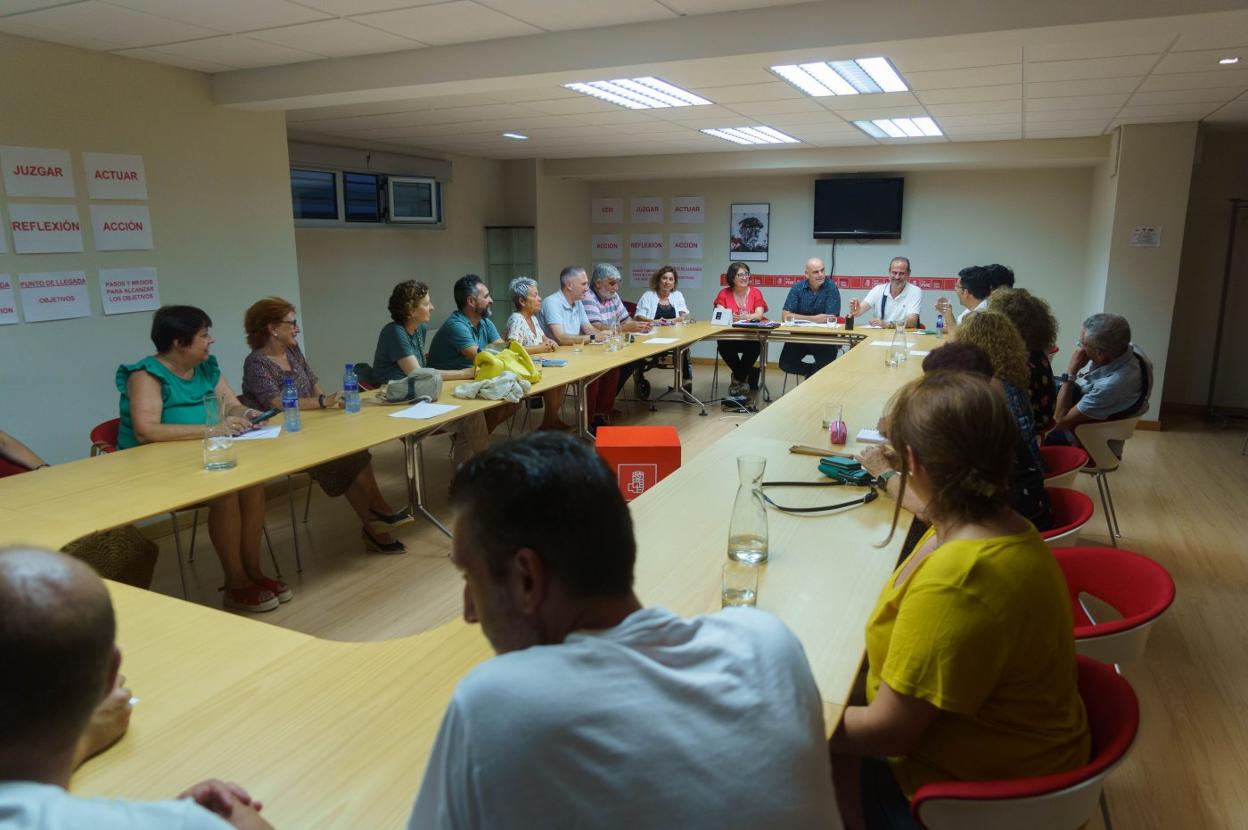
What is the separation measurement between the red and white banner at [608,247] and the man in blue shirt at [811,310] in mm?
2776

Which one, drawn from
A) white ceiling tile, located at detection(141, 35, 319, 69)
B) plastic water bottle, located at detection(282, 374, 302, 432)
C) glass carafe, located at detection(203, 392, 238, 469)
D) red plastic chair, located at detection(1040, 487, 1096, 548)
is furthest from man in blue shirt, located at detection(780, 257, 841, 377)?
glass carafe, located at detection(203, 392, 238, 469)

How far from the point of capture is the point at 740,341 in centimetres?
781

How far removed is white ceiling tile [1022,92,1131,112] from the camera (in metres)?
5.20

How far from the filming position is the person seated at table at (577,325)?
21.4ft

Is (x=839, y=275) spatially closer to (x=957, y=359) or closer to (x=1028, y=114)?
(x=1028, y=114)

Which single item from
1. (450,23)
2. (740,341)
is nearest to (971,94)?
(740,341)

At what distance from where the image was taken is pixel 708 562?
199 cm

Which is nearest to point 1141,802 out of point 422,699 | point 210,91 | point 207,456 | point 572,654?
point 422,699

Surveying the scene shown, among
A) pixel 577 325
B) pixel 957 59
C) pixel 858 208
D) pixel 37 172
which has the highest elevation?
pixel 957 59

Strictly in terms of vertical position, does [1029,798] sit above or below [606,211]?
below

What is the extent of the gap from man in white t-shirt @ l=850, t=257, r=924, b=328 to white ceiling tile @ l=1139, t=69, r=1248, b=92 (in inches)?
109

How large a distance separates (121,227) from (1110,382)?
203 inches

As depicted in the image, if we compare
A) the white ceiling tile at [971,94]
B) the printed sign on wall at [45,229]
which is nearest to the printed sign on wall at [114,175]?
the printed sign on wall at [45,229]

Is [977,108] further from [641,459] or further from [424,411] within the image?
[424,411]
